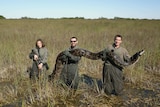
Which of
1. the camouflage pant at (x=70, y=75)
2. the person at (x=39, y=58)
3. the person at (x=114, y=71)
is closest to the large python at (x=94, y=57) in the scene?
the person at (x=114, y=71)

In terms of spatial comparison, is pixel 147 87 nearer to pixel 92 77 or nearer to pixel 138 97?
pixel 138 97

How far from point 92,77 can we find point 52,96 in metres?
2.54

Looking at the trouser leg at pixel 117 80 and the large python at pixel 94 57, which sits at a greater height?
the large python at pixel 94 57

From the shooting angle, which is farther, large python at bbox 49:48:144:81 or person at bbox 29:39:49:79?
person at bbox 29:39:49:79

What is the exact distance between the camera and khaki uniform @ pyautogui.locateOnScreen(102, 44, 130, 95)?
17.4ft

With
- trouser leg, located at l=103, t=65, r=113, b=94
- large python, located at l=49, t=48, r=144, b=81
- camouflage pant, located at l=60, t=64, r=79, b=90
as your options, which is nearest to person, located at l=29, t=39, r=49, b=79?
large python, located at l=49, t=48, r=144, b=81

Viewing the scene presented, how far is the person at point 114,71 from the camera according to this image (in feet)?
17.4

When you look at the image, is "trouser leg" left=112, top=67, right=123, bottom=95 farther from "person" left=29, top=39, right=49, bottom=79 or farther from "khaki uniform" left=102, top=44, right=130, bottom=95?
"person" left=29, top=39, right=49, bottom=79

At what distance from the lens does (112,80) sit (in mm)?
5418

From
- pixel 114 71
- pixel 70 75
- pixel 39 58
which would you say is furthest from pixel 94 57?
pixel 39 58

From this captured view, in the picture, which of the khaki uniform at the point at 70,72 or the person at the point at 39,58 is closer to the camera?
the khaki uniform at the point at 70,72

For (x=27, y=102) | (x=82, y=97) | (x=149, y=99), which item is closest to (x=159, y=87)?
(x=149, y=99)

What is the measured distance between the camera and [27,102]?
4820 millimetres

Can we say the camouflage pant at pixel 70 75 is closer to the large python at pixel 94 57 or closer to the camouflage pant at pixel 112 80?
the large python at pixel 94 57
